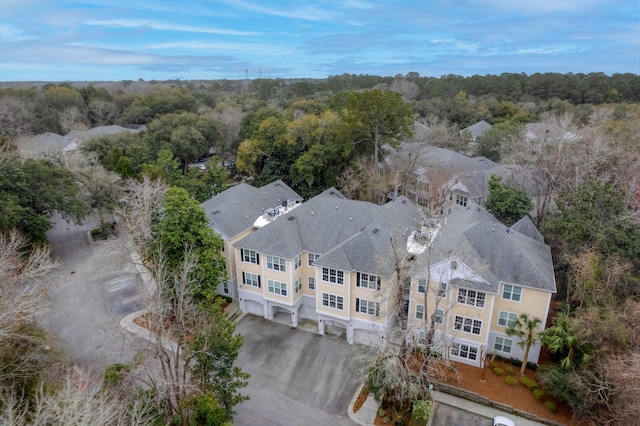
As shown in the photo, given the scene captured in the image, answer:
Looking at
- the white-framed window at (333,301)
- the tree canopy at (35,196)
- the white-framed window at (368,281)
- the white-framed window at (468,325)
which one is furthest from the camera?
the tree canopy at (35,196)

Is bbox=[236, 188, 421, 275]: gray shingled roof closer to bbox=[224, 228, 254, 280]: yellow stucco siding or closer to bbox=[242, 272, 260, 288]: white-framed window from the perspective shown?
bbox=[224, 228, 254, 280]: yellow stucco siding

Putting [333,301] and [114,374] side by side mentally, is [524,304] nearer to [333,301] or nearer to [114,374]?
[333,301]

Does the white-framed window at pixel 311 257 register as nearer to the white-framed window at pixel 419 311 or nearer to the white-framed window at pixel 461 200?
the white-framed window at pixel 419 311

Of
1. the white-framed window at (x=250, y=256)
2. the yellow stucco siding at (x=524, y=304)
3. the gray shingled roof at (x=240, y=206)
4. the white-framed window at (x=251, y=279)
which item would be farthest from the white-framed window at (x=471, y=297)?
the gray shingled roof at (x=240, y=206)

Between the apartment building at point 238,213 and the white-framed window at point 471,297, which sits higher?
the apartment building at point 238,213

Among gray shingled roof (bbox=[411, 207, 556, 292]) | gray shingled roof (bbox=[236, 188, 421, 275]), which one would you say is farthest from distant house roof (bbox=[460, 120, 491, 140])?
gray shingled roof (bbox=[411, 207, 556, 292])

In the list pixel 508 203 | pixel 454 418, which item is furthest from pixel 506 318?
pixel 508 203
